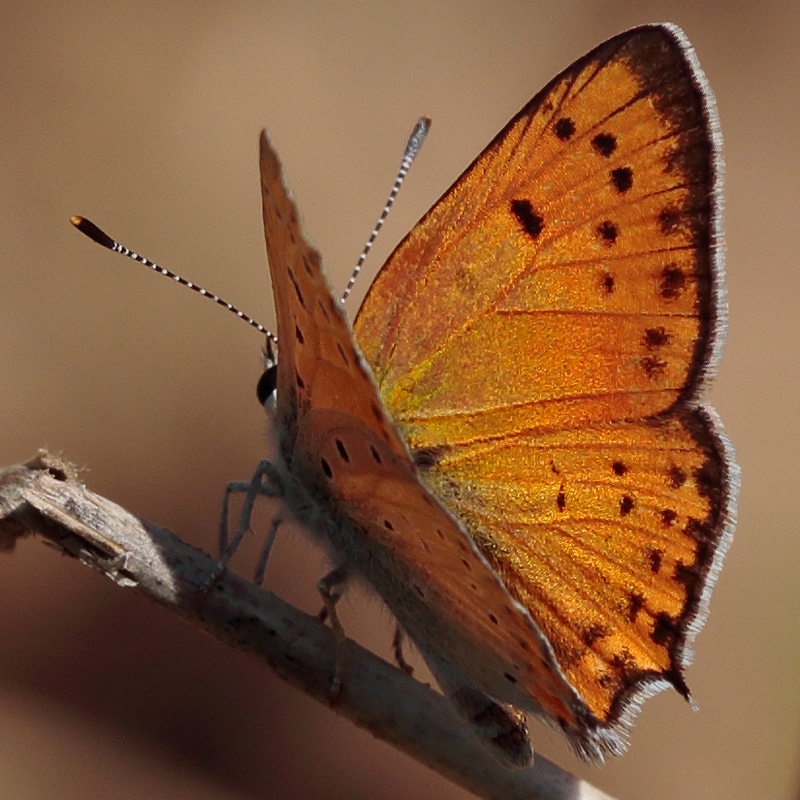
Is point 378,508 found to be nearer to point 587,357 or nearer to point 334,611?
point 334,611

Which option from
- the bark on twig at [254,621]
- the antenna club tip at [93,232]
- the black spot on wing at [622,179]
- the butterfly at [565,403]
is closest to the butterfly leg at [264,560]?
the butterfly at [565,403]

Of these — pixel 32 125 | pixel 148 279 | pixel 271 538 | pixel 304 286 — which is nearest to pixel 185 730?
pixel 271 538

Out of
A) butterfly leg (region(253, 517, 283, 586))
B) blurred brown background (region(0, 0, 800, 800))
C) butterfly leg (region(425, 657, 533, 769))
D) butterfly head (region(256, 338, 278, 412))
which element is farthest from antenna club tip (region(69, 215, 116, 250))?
butterfly leg (region(425, 657, 533, 769))

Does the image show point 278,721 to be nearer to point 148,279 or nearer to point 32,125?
point 148,279

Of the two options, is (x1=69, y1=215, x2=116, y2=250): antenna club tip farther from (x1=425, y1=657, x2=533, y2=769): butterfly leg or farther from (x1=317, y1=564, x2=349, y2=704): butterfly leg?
(x1=425, y1=657, x2=533, y2=769): butterfly leg

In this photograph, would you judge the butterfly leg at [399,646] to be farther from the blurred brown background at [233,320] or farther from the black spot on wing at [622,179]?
the black spot on wing at [622,179]
